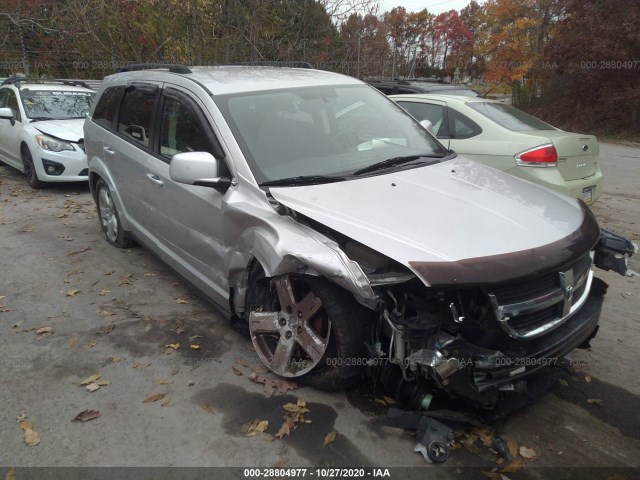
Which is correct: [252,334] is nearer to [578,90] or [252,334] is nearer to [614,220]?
[614,220]

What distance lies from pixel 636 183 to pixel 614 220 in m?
3.61

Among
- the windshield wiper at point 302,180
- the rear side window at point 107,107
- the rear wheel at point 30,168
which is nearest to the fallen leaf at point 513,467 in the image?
the windshield wiper at point 302,180

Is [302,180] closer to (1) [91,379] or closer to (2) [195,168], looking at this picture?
(2) [195,168]

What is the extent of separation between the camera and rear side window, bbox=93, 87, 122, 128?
4.98m

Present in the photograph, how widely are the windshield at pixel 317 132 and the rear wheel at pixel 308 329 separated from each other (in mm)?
730

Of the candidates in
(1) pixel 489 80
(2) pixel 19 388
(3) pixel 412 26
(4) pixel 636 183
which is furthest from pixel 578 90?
(3) pixel 412 26

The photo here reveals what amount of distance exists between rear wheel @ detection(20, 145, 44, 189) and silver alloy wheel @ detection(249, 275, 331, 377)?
6591 millimetres

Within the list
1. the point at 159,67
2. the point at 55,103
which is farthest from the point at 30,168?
the point at 159,67

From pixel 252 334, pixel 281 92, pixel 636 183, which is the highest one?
pixel 281 92

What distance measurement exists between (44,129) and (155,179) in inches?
204

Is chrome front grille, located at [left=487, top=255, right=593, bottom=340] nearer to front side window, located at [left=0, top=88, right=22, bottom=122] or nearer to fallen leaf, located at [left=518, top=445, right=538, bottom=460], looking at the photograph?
fallen leaf, located at [left=518, top=445, right=538, bottom=460]

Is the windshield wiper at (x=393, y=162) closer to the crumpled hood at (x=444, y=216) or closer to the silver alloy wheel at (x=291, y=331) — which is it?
the crumpled hood at (x=444, y=216)

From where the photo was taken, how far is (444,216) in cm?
266

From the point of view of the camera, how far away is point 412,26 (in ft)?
177
